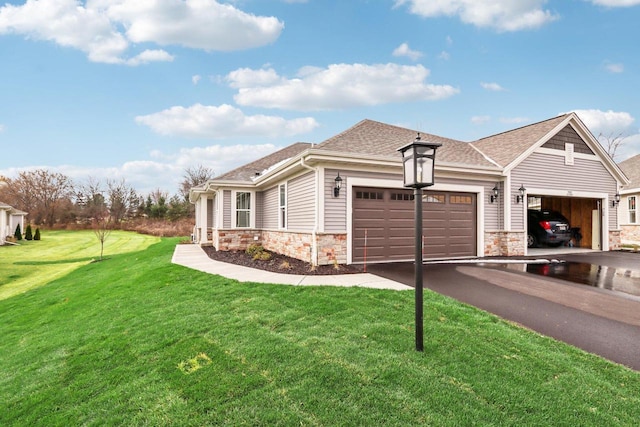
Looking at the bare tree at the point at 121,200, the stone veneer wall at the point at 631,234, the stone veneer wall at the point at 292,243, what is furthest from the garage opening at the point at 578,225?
the bare tree at the point at 121,200

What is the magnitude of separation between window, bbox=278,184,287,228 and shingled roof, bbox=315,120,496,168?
2.80m

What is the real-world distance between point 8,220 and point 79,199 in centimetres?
1223

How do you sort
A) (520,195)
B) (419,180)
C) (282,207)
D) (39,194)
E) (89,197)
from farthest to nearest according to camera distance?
(39,194)
(89,197)
(282,207)
(520,195)
(419,180)

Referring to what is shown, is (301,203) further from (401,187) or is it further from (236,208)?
(236,208)

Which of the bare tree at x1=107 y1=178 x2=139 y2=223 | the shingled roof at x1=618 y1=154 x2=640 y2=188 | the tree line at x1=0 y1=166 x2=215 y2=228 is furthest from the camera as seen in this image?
the bare tree at x1=107 y1=178 x2=139 y2=223

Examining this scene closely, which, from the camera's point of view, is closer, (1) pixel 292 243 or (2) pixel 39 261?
(1) pixel 292 243

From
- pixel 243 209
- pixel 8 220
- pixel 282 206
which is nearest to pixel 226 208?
pixel 243 209

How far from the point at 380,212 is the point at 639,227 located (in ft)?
50.6

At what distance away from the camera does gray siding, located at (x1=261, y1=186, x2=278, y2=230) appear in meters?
11.7

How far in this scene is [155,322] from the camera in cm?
447

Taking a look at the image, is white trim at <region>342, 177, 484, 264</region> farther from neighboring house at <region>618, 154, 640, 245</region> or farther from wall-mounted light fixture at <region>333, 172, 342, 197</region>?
neighboring house at <region>618, 154, 640, 245</region>

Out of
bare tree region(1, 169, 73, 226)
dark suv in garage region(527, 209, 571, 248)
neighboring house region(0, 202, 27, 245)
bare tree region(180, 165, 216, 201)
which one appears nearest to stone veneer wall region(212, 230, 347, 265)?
dark suv in garage region(527, 209, 571, 248)

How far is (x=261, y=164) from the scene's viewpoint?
1556 cm

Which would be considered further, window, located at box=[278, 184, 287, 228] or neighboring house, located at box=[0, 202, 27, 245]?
neighboring house, located at box=[0, 202, 27, 245]
